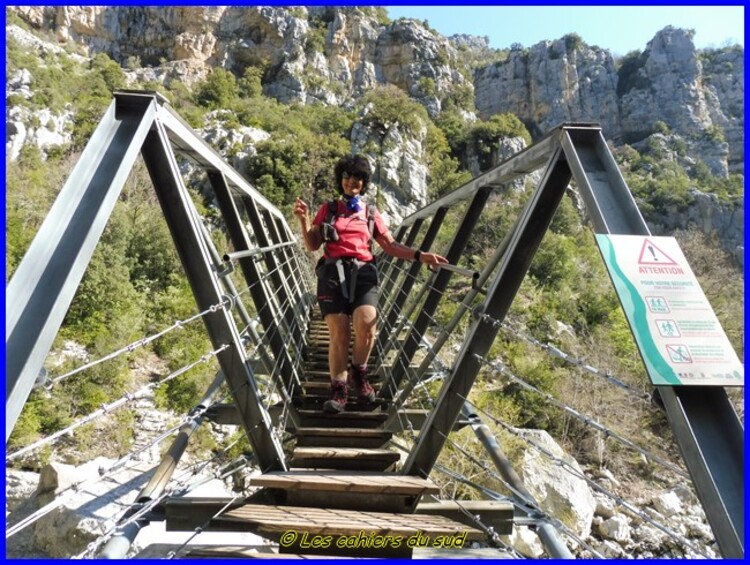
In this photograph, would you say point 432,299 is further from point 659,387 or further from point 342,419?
point 659,387

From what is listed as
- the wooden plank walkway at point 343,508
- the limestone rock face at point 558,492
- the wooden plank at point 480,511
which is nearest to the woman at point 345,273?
the wooden plank walkway at point 343,508

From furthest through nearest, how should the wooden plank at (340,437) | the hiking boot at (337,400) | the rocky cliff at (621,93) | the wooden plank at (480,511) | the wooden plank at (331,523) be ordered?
the rocky cliff at (621,93), the hiking boot at (337,400), the wooden plank at (340,437), the wooden plank at (480,511), the wooden plank at (331,523)

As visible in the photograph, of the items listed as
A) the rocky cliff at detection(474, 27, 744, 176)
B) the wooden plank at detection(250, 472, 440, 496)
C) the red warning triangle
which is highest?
the rocky cliff at detection(474, 27, 744, 176)

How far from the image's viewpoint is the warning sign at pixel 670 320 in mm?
864

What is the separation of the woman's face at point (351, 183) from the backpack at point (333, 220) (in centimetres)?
8

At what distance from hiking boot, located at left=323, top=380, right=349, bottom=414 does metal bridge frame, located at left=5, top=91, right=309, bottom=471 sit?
19.9 inches

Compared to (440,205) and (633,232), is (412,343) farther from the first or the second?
(633,232)

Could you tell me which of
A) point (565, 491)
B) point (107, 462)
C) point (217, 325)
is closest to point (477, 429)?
point (217, 325)

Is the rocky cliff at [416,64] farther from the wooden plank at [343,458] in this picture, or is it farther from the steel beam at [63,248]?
the steel beam at [63,248]

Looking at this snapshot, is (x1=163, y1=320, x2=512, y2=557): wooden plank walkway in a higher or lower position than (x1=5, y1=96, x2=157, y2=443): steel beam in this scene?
lower

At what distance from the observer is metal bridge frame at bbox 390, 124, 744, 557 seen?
2.78 ft

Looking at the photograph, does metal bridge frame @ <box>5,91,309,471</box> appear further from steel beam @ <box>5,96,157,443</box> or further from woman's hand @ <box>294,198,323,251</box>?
woman's hand @ <box>294,198,323,251</box>

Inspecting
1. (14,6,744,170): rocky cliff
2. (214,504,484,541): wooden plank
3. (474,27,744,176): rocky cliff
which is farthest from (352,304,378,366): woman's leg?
(474,27,744,176): rocky cliff

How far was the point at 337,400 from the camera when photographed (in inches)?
85.3
